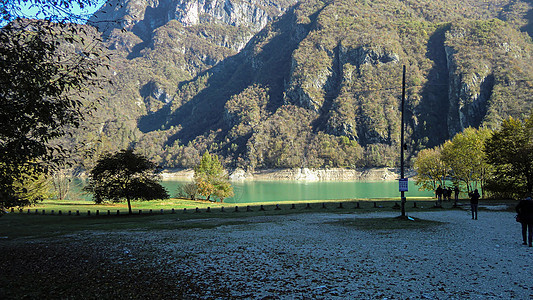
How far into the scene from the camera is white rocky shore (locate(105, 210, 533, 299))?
24.4 ft

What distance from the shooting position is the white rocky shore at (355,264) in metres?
7.43

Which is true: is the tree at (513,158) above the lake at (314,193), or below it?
above

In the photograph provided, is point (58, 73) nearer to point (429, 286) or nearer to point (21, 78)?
point (21, 78)

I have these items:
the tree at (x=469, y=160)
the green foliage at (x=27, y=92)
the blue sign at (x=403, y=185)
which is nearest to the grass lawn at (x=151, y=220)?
the blue sign at (x=403, y=185)

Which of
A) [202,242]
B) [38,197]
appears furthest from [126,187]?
[202,242]

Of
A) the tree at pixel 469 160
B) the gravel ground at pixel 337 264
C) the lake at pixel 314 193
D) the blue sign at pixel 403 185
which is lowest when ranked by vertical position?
the lake at pixel 314 193

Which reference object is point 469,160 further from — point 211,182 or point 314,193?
point 314,193

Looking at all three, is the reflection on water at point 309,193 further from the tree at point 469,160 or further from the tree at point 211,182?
the tree at point 469,160

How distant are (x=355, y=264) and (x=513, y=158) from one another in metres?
36.5

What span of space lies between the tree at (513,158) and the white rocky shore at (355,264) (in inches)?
1030

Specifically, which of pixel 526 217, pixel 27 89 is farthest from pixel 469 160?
pixel 27 89

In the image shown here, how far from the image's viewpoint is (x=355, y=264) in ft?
32.1

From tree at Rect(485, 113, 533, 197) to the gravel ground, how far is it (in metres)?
26.8

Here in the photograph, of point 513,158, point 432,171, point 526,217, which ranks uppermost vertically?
point 513,158
